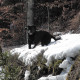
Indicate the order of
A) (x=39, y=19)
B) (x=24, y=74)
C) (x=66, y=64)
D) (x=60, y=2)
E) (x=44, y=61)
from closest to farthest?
1. (x=66, y=64)
2. (x=44, y=61)
3. (x=24, y=74)
4. (x=60, y=2)
5. (x=39, y=19)

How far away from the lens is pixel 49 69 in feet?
17.2

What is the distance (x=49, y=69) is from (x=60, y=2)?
8.36 m

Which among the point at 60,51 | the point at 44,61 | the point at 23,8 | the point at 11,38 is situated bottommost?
the point at 11,38

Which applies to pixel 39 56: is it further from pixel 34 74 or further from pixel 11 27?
pixel 11 27

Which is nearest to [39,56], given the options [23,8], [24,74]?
[24,74]

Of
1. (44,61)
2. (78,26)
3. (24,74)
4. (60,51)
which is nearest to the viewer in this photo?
(60,51)

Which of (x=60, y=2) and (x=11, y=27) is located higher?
(x=60, y=2)

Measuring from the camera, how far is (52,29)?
508 inches

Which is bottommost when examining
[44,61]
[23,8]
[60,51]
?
[44,61]

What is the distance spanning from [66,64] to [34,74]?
138 centimetres

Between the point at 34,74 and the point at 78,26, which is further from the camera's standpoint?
the point at 78,26

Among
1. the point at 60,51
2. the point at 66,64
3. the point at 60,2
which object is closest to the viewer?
the point at 66,64

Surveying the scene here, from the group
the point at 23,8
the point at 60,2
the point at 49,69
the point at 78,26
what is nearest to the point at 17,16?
the point at 23,8

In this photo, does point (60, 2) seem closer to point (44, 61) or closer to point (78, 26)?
point (78, 26)
